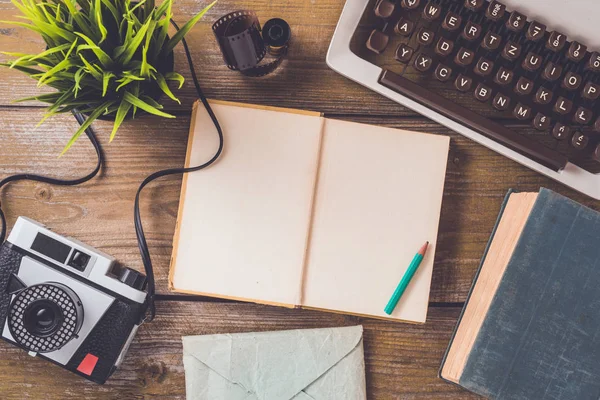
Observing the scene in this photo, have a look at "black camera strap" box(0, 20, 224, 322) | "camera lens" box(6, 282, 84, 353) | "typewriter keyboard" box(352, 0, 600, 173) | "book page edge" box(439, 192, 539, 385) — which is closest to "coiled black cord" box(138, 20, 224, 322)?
"black camera strap" box(0, 20, 224, 322)

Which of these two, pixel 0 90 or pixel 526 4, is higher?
pixel 526 4

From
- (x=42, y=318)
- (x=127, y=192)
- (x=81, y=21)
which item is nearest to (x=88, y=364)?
(x=42, y=318)

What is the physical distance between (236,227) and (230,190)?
0.05m

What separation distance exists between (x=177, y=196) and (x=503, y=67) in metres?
0.51

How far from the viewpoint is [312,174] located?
0.83 metres

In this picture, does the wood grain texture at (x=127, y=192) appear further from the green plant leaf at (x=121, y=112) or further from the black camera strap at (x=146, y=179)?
the green plant leaf at (x=121, y=112)

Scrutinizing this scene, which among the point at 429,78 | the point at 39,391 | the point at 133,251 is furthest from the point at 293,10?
the point at 39,391

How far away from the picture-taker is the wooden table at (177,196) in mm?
851

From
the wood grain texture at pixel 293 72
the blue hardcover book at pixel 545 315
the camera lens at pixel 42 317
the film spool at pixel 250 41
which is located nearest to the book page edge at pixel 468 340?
the blue hardcover book at pixel 545 315

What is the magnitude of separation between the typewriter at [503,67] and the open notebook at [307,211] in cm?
7

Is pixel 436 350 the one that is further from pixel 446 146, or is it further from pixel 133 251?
pixel 133 251

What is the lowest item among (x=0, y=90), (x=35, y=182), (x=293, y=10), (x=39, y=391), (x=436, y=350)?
(x=39, y=391)

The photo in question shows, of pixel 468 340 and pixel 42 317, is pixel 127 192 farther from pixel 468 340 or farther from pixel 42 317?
pixel 468 340

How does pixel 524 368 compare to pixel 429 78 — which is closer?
pixel 524 368
